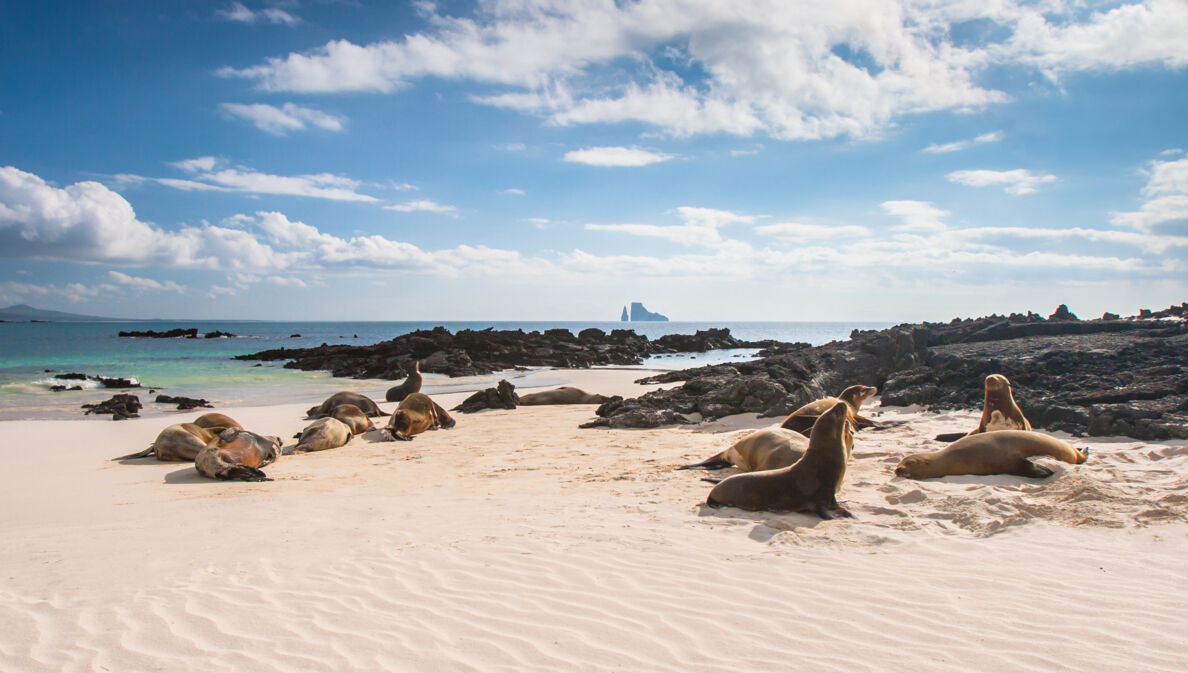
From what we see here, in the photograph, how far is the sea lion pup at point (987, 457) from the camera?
679 cm

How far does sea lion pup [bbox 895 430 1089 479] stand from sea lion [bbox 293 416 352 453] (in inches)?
316

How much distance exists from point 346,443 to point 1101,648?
9847mm

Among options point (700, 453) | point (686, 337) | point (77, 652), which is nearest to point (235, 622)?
point (77, 652)

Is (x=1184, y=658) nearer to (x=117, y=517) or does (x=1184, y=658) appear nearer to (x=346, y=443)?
(x=117, y=517)

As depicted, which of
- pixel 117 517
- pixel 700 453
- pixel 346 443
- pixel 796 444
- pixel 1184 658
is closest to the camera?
pixel 1184 658

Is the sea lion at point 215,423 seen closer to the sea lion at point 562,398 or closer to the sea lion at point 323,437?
the sea lion at point 323,437

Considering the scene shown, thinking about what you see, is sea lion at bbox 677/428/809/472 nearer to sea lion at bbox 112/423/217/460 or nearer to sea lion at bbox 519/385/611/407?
sea lion at bbox 112/423/217/460

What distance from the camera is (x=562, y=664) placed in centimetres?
303

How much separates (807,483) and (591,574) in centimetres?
245

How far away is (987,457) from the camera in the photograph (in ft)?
22.5

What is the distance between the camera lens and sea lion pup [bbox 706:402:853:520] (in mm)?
5676

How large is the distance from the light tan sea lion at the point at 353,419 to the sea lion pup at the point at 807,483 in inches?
300

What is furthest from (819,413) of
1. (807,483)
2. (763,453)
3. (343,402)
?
(343,402)

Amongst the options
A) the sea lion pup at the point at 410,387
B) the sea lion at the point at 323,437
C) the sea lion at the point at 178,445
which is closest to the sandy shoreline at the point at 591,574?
the sea lion at the point at 178,445
